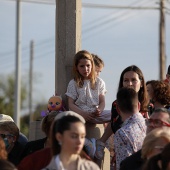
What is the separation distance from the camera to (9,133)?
11.4m

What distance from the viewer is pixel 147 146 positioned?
9.13 meters

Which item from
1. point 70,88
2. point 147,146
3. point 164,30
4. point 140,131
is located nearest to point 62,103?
point 70,88

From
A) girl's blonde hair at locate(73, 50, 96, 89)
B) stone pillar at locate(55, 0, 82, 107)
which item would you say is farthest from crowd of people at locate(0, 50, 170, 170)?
stone pillar at locate(55, 0, 82, 107)

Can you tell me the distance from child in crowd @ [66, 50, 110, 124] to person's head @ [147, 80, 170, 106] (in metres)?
0.83

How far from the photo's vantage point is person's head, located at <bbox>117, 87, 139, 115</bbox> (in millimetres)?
10344

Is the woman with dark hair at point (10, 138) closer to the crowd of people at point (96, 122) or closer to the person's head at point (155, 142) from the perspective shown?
the crowd of people at point (96, 122)

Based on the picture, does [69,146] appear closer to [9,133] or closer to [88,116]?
[9,133]

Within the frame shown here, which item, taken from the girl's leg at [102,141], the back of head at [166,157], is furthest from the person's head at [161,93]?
the back of head at [166,157]

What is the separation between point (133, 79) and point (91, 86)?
80 centimetres

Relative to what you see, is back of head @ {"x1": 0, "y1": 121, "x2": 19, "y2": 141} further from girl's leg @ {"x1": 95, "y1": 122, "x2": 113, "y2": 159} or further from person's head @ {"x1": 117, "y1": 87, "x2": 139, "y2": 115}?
person's head @ {"x1": 117, "y1": 87, "x2": 139, "y2": 115}

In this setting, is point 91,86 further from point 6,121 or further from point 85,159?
point 85,159

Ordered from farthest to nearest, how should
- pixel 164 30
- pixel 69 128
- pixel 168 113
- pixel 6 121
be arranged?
pixel 164 30
pixel 6 121
pixel 168 113
pixel 69 128

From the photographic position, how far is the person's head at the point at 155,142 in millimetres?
9086

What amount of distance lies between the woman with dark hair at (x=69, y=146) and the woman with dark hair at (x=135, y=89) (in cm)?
264
